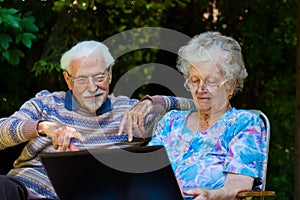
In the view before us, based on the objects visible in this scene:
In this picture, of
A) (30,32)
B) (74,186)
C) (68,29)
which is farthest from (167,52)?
(74,186)

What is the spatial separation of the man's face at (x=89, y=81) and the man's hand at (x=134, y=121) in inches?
9.3

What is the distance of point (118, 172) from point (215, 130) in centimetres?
69

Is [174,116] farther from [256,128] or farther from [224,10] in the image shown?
[224,10]

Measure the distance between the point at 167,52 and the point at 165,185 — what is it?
124 inches

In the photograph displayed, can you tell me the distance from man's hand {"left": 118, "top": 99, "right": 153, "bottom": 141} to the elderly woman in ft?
0.43

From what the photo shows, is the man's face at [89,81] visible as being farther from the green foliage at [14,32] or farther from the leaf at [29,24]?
the leaf at [29,24]

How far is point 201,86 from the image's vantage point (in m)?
3.04

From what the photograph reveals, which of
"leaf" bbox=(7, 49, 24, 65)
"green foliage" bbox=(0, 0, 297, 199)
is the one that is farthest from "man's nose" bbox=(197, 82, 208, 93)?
"leaf" bbox=(7, 49, 24, 65)

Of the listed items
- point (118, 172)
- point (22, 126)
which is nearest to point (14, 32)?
point (22, 126)

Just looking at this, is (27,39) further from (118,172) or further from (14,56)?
(118,172)

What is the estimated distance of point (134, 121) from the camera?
3.26 m

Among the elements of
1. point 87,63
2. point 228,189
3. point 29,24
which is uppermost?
point 29,24

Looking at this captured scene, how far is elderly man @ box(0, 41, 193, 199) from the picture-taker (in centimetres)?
342

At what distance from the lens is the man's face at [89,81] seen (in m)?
3.44
